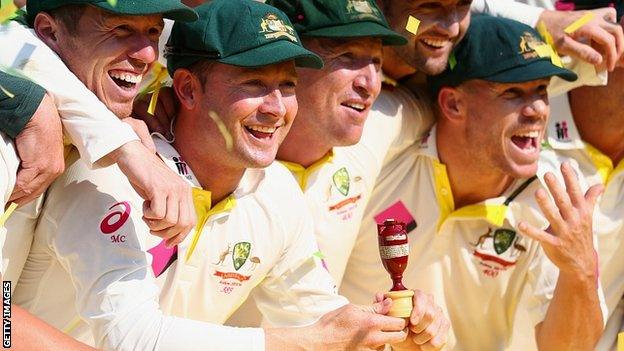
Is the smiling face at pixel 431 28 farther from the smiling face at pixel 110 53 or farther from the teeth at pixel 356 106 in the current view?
the smiling face at pixel 110 53

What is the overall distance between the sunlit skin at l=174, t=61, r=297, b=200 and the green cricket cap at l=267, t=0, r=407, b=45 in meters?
0.57

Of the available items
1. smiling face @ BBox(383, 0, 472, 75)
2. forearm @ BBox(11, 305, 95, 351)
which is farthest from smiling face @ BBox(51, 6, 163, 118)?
smiling face @ BBox(383, 0, 472, 75)

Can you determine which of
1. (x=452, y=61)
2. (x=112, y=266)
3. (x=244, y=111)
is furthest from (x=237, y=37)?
(x=452, y=61)

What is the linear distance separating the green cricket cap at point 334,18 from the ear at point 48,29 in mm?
1298

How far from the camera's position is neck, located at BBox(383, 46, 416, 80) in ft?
19.4

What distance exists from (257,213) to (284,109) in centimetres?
41

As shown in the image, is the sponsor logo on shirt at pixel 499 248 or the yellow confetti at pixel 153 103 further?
the sponsor logo on shirt at pixel 499 248

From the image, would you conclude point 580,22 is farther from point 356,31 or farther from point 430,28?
point 356,31

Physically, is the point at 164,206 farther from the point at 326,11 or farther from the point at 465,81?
the point at 465,81

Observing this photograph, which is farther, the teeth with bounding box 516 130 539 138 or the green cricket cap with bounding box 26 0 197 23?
the teeth with bounding box 516 130 539 138

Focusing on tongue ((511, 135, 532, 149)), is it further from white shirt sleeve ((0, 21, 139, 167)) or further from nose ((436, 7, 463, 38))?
white shirt sleeve ((0, 21, 139, 167))

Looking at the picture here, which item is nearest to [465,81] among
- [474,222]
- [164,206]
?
[474,222]

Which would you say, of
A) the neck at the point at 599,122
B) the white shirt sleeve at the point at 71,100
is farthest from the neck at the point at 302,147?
the neck at the point at 599,122

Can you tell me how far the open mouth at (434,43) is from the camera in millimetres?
5734
